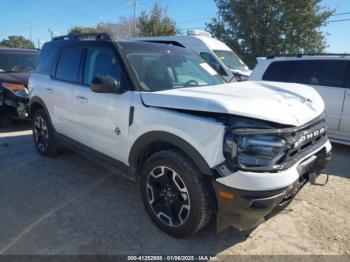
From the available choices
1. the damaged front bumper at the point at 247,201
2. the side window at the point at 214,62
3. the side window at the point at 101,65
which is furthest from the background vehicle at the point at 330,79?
the side window at the point at 214,62

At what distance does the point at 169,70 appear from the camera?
3682 millimetres

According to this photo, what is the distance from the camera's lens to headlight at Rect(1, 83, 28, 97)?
7293 millimetres

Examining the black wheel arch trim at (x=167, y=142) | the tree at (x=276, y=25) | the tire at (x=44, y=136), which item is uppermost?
the tree at (x=276, y=25)

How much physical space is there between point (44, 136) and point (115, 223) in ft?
8.66

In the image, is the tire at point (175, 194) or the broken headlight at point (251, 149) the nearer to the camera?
the broken headlight at point (251, 149)

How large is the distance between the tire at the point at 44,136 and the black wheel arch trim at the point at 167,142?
2.23m

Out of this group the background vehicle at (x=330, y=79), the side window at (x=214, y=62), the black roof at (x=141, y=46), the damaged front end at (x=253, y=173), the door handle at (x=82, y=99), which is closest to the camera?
the damaged front end at (x=253, y=173)

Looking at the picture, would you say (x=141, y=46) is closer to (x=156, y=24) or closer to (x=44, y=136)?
(x=44, y=136)

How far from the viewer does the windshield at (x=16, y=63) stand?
8.25 metres

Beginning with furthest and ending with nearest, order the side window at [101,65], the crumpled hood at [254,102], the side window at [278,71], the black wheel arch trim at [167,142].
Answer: the side window at [278,71]
the side window at [101,65]
the black wheel arch trim at [167,142]
the crumpled hood at [254,102]

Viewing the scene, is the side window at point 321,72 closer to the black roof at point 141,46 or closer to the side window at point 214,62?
the black roof at point 141,46

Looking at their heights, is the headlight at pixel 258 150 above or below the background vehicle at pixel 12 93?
above

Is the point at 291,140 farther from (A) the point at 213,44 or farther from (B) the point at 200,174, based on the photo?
(A) the point at 213,44

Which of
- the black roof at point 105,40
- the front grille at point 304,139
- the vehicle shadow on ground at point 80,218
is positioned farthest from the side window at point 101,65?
the front grille at point 304,139
